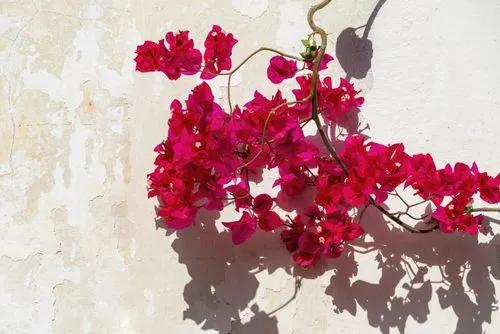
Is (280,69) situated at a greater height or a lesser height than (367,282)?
greater

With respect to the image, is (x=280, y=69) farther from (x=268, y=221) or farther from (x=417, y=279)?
(x=417, y=279)

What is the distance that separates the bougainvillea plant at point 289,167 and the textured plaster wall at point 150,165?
0.11 meters

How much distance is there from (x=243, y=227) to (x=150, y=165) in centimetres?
32

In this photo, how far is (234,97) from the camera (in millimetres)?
1479

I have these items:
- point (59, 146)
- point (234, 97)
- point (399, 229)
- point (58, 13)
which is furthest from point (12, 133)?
point (399, 229)

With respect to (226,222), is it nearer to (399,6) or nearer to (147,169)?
(147,169)

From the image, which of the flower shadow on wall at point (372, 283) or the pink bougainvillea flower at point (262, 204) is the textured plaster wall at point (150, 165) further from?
the pink bougainvillea flower at point (262, 204)

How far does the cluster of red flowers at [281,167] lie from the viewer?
1207mm

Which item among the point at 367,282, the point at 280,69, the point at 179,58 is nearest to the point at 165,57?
the point at 179,58

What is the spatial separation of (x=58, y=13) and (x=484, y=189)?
118 centimetres

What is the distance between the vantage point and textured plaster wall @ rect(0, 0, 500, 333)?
4.56 feet

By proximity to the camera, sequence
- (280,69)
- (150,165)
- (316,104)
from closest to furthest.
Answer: (316,104) → (280,69) → (150,165)

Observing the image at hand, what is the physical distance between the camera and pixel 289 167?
1.34 meters

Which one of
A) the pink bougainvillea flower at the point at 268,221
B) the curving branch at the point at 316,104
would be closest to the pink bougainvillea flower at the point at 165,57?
the curving branch at the point at 316,104
